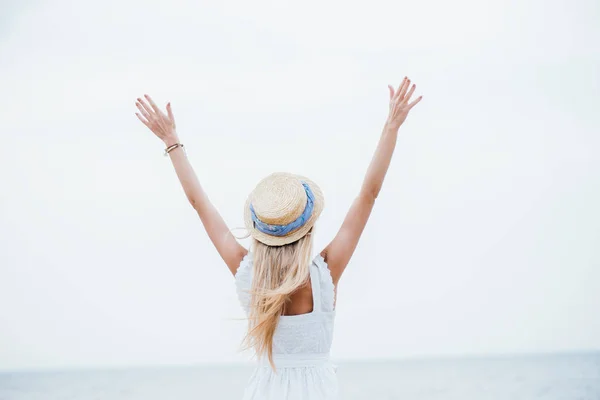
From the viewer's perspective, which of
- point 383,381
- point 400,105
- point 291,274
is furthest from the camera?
point 383,381

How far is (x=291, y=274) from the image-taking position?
79.6 inches

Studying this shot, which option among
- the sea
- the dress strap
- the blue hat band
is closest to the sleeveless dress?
the dress strap

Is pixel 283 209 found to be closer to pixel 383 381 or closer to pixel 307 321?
pixel 307 321

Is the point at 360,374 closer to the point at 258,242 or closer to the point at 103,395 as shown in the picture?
the point at 103,395

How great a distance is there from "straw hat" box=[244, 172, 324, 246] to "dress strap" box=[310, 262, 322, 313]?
95 millimetres

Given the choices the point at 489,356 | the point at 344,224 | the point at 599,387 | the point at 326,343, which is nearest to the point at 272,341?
the point at 326,343

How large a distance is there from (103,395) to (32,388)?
3.54 feet

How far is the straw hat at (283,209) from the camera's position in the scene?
2035 mm

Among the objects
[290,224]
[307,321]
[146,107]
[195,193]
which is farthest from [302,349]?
[146,107]

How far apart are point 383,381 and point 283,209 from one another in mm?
6208

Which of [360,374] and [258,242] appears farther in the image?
[360,374]

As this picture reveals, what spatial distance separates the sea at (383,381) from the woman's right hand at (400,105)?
4901 millimetres

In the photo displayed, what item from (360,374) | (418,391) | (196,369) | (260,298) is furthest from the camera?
(196,369)

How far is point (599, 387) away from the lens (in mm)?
7375
